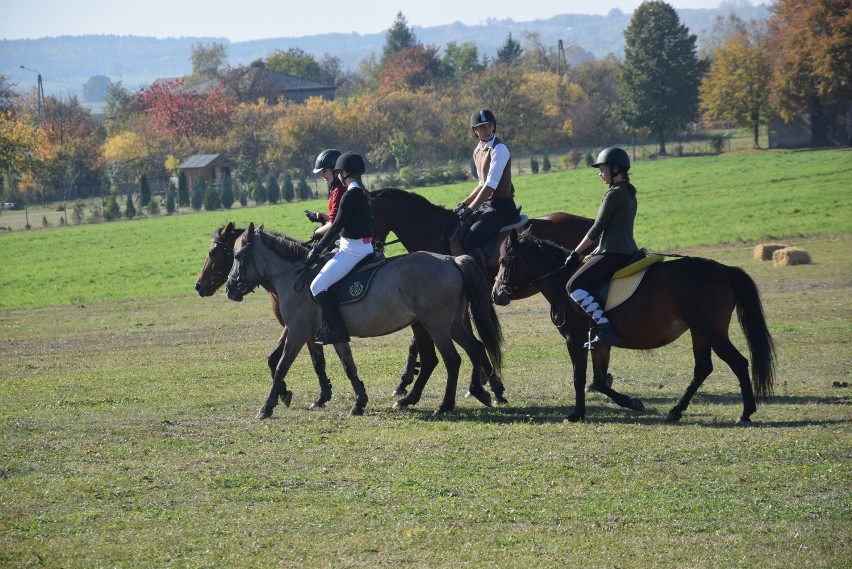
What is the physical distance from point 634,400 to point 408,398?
2.81m

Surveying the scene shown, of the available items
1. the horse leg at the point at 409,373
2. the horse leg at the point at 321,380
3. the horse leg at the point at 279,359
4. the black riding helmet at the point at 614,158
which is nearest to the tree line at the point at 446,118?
the horse leg at the point at 409,373

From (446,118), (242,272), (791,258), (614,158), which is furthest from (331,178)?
(446,118)

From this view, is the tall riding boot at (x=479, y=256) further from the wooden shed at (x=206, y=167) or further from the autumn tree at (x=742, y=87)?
the autumn tree at (x=742, y=87)

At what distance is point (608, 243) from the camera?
1216 centimetres

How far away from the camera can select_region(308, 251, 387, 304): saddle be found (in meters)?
13.2

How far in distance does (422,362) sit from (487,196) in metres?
2.59

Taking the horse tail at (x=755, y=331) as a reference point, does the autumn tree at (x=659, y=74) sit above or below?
above

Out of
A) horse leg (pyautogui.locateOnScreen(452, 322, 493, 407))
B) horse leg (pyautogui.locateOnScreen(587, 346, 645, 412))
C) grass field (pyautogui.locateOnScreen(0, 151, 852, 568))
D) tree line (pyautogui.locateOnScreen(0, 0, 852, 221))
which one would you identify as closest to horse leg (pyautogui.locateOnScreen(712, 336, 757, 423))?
grass field (pyautogui.locateOnScreen(0, 151, 852, 568))

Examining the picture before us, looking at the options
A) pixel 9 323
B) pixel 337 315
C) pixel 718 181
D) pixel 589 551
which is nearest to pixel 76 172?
pixel 718 181

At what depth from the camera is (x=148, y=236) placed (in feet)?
175

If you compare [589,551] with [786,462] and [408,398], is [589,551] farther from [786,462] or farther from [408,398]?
[408,398]

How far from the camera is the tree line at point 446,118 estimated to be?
82000 mm

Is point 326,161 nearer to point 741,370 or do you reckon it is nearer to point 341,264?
point 341,264

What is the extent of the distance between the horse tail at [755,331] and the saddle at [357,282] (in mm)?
4231
